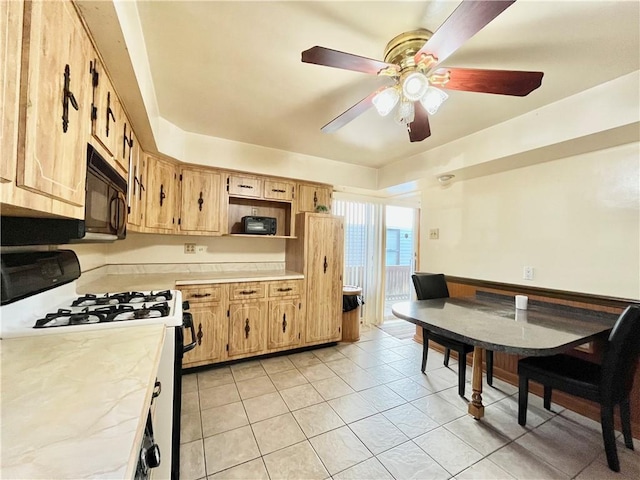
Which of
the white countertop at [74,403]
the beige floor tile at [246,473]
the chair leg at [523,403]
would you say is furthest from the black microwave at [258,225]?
the chair leg at [523,403]

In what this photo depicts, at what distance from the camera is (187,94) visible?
2.10 metres

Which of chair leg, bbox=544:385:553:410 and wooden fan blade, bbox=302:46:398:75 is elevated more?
wooden fan blade, bbox=302:46:398:75

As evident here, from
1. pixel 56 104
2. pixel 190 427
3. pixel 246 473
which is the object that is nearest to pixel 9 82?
pixel 56 104

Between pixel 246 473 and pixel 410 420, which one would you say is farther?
pixel 410 420

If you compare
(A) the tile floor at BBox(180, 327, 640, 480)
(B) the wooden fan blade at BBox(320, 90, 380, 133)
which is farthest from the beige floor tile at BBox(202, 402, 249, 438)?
(B) the wooden fan blade at BBox(320, 90, 380, 133)

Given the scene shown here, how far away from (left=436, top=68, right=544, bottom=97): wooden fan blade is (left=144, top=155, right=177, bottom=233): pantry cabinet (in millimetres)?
2566

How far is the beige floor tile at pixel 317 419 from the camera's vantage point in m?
1.91

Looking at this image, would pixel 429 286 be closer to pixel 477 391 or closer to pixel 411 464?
pixel 477 391

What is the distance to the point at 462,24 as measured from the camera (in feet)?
3.42

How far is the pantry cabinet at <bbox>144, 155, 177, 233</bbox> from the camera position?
257 cm

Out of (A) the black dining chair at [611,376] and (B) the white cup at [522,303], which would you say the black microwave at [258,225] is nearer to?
(B) the white cup at [522,303]

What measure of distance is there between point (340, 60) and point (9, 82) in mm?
1155

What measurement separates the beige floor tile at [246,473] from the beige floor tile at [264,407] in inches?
15.6

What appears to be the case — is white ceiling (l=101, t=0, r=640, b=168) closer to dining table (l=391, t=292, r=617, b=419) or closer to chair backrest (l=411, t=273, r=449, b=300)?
chair backrest (l=411, t=273, r=449, b=300)
